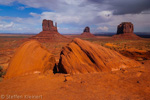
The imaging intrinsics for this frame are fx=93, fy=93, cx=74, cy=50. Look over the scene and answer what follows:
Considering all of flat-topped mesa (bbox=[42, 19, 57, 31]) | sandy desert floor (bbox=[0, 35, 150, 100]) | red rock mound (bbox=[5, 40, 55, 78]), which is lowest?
sandy desert floor (bbox=[0, 35, 150, 100])

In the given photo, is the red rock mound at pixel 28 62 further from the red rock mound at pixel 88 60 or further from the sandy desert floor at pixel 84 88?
the red rock mound at pixel 88 60

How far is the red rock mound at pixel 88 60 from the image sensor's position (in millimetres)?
6020

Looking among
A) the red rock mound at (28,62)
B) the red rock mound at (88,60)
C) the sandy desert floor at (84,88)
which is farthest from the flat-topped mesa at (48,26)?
the sandy desert floor at (84,88)

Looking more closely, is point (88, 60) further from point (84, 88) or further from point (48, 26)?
point (48, 26)

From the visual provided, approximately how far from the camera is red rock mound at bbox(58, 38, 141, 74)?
237 inches

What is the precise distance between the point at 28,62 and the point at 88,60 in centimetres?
401

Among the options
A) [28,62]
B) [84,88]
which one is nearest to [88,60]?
[84,88]

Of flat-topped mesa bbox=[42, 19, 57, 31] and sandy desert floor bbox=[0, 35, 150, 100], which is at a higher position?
flat-topped mesa bbox=[42, 19, 57, 31]

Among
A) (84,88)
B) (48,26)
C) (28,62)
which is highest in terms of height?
(48,26)

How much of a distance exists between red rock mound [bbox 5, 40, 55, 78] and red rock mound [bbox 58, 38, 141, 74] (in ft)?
4.25

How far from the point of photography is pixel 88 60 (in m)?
6.34

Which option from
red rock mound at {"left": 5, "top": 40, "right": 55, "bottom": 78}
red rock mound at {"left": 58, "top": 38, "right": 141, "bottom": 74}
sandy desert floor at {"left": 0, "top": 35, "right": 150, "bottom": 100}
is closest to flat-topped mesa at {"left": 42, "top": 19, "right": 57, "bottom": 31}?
red rock mound at {"left": 5, "top": 40, "right": 55, "bottom": 78}

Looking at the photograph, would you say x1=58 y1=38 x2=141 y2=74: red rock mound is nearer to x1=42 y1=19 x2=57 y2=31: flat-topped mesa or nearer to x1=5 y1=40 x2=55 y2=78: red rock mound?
x1=5 y1=40 x2=55 y2=78: red rock mound

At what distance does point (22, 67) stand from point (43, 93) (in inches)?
117
